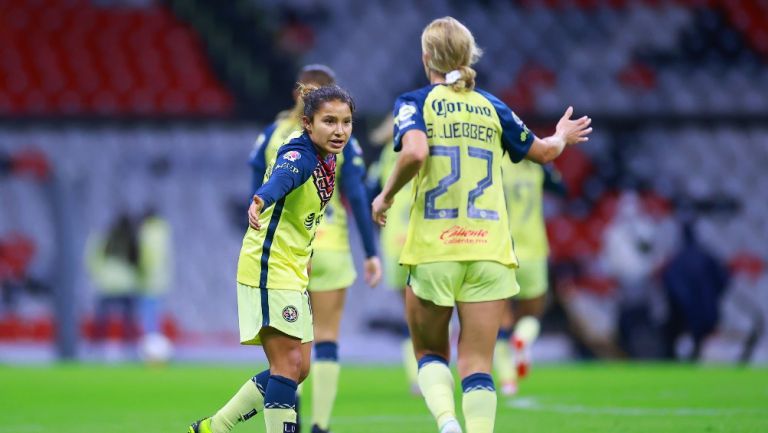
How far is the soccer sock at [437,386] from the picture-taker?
18.6ft

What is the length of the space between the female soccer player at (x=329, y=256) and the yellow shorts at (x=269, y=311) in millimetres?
1414

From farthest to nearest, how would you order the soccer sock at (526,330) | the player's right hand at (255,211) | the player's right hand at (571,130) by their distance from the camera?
1. the soccer sock at (526,330)
2. the player's right hand at (571,130)
3. the player's right hand at (255,211)

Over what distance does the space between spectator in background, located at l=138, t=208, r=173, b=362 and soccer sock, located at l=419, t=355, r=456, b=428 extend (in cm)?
990

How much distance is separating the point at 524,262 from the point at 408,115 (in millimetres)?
5159

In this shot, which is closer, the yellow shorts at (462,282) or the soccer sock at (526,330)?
the yellow shorts at (462,282)

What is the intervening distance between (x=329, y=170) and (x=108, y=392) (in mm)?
6248

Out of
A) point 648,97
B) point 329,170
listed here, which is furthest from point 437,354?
point 648,97

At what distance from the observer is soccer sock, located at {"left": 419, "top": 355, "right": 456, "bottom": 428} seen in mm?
5664

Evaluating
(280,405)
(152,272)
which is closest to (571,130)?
(280,405)

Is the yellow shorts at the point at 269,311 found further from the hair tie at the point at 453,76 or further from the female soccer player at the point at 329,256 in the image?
the female soccer player at the point at 329,256

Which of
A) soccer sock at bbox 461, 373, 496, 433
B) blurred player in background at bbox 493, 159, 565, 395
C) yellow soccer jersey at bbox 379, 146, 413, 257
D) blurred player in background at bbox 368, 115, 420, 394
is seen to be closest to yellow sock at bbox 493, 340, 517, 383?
blurred player in background at bbox 493, 159, 565, 395

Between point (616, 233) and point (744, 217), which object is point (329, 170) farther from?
point (744, 217)

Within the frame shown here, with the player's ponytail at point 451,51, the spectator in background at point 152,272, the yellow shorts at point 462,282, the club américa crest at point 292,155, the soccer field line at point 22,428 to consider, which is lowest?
the soccer field line at point 22,428

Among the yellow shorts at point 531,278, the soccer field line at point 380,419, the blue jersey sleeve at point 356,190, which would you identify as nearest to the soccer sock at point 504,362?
the yellow shorts at point 531,278
